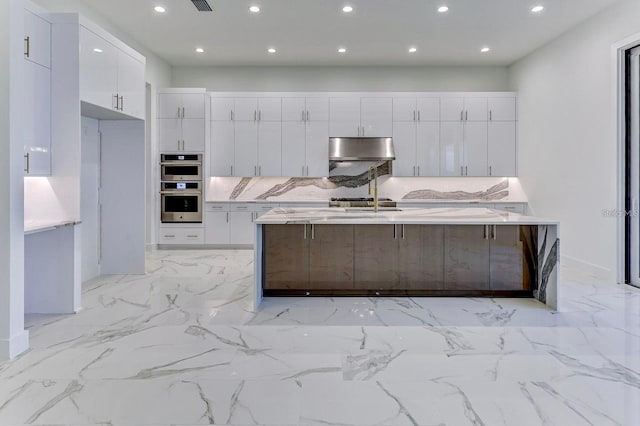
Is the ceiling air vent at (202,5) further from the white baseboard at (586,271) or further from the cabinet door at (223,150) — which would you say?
the white baseboard at (586,271)

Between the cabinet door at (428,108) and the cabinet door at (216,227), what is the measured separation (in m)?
3.63

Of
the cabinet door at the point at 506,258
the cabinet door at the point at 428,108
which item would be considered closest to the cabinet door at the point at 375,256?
the cabinet door at the point at 506,258

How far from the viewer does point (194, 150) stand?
6.78 metres

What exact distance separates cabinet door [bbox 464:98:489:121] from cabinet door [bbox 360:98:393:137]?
1265 millimetres

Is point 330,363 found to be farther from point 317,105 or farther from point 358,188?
point 317,105

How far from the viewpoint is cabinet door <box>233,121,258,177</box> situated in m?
6.93

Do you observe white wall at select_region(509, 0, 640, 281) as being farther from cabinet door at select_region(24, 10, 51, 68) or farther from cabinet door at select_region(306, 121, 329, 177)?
cabinet door at select_region(24, 10, 51, 68)

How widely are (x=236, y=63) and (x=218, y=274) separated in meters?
3.84

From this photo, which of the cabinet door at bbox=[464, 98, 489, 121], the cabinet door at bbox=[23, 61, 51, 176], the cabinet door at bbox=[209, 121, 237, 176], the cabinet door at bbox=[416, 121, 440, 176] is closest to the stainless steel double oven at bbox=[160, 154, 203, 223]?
the cabinet door at bbox=[209, 121, 237, 176]

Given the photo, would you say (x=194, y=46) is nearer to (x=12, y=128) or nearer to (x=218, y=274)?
(x=218, y=274)

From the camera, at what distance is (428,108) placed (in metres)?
6.91

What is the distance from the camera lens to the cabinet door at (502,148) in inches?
274

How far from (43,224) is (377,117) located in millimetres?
5096

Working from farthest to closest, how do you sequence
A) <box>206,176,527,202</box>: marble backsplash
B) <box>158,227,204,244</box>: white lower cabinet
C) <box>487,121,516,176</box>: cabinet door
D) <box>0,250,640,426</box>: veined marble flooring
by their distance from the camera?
1. <box>206,176,527,202</box>: marble backsplash
2. <box>487,121,516,176</box>: cabinet door
3. <box>158,227,204,244</box>: white lower cabinet
4. <box>0,250,640,426</box>: veined marble flooring
